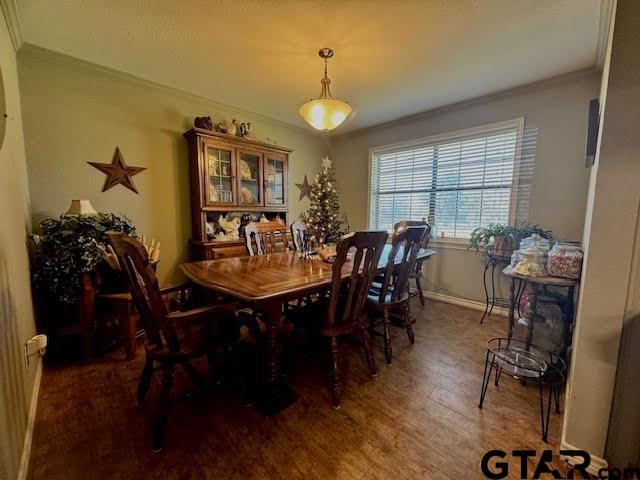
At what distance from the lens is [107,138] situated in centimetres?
256

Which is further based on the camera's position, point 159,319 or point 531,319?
point 531,319

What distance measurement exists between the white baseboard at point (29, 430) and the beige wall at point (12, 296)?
0.04 m

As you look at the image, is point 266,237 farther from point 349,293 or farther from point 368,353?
point 368,353

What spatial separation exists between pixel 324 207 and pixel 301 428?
1.60 meters

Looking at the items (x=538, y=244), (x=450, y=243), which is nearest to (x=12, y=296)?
(x=538, y=244)

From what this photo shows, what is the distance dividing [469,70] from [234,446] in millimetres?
3435

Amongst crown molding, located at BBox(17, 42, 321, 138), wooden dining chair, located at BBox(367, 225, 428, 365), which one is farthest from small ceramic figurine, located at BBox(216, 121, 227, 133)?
wooden dining chair, located at BBox(367, 225, 428, 365)

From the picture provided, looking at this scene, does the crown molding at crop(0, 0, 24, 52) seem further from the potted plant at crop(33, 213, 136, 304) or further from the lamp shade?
the potted plant at crop(33, 213, 136, 304)

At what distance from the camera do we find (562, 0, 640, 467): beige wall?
99 centimetres

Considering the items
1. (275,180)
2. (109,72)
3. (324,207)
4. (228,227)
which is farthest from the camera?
(275,180)

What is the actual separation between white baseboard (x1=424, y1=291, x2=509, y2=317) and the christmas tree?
199cm

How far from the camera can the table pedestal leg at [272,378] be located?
1.44 m

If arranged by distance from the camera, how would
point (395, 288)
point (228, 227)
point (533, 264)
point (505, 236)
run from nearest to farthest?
point (533, 264)
point (395, 288)
point (505, 236)
point (228, 227)

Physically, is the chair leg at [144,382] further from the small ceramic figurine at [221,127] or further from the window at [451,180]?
the window at [451,180]
